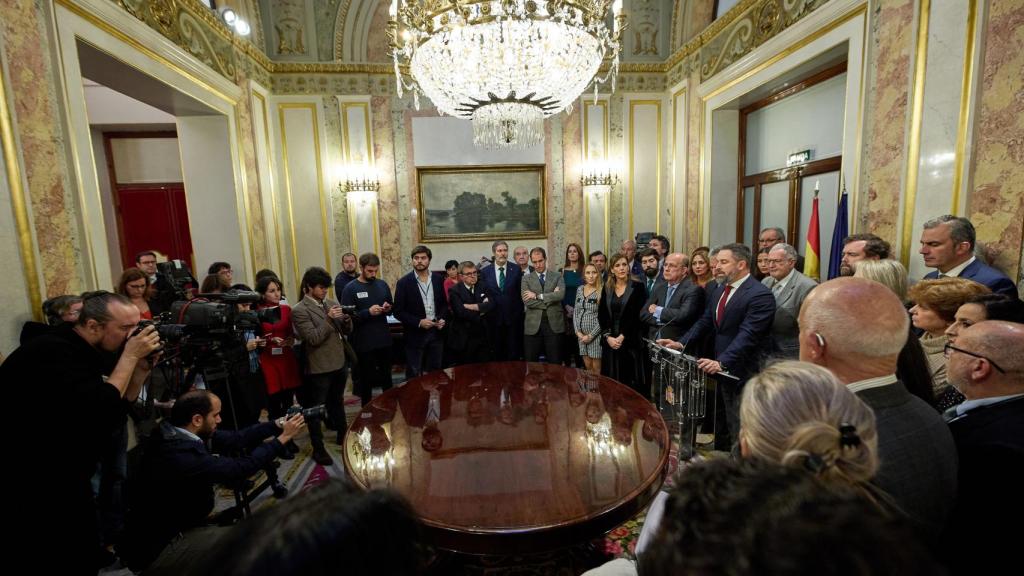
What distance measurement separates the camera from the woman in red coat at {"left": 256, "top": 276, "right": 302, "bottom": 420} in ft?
10.5

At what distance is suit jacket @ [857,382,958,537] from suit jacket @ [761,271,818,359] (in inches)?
76.4

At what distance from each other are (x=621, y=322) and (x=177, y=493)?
10.4 feet

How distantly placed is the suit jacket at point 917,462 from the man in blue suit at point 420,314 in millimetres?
3471

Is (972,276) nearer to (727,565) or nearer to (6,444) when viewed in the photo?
(727,565)

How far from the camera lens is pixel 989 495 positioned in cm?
98

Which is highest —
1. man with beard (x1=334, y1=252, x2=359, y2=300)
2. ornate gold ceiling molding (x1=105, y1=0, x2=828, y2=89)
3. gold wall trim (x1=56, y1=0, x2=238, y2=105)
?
ornate gold ceiling molding (x1=105, y1=0, x2=828, y2=89)

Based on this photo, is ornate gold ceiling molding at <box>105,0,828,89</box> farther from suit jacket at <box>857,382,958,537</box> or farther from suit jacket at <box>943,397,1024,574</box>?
suit jacket at <box>857,382,958,537</box>

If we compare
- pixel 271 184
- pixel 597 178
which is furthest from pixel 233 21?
pixel 597 178

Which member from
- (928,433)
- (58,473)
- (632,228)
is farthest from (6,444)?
(632,228)

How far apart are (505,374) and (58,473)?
2102 millimetres

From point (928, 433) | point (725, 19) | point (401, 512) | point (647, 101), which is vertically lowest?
point (928, 433)

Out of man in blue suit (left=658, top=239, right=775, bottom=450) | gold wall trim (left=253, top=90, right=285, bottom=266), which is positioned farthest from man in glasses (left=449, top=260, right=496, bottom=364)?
gold wall trim (left=253, top=90, right=285, bottom=266)

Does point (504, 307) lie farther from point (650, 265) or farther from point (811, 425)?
point (811, 425)

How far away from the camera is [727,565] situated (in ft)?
1.52
